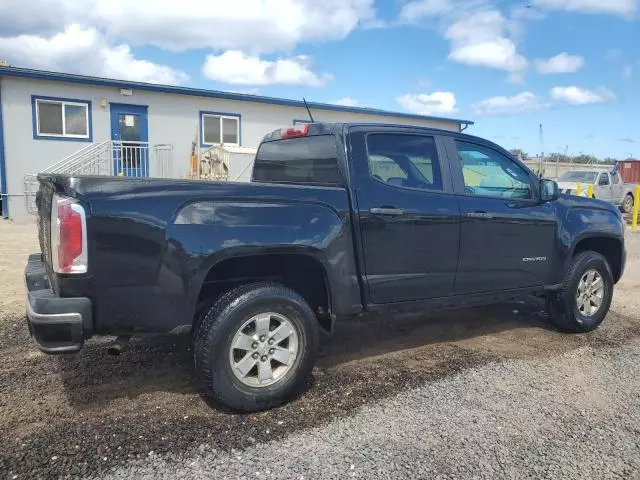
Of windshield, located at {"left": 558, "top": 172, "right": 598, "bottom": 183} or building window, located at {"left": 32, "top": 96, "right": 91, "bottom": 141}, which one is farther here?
windshield, located at {"left": 558, "top": 172, "right": 598, "bottom": 183}

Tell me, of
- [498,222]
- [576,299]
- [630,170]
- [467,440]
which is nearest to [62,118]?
[498,222]

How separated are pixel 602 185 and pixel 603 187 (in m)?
0.13

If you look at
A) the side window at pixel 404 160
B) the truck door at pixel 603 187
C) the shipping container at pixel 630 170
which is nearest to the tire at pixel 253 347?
the side window at pixel 404 160

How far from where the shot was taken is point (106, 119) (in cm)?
1611

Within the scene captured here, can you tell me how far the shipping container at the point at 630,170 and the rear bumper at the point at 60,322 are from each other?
109 ft

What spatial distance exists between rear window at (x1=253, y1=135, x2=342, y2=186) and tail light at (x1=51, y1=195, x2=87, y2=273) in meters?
1.84

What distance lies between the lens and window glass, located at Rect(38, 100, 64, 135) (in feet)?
50.1

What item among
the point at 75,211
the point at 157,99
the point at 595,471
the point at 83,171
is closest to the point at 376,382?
the point at 595,471

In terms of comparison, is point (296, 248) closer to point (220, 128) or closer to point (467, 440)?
point (467, 440)

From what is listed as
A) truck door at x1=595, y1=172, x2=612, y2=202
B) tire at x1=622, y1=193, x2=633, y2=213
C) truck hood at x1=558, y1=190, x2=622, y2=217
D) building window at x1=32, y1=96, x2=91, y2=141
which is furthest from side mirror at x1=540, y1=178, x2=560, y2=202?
tire at x1=622, y1=193, x2=633, y2=213

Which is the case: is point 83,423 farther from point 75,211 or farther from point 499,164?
point 499,164

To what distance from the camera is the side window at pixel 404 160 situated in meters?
4.31

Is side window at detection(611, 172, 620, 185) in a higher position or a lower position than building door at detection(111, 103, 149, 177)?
lower

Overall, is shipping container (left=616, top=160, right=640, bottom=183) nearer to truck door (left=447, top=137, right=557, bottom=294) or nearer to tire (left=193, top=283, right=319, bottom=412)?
truck door (left=447, top=137, right=557, bottom=294)
